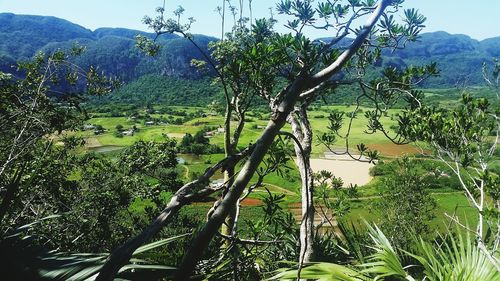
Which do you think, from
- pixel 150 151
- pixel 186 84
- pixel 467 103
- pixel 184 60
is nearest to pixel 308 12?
pixel 467 103

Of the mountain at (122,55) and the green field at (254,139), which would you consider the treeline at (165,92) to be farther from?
the green field at (254,139)

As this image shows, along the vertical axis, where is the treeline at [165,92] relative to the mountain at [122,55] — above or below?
below

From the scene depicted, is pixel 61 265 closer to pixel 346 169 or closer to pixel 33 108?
pixel 33 108

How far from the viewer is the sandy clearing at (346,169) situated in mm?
49281

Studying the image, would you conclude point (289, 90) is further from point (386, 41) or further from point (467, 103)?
point (467, 103)

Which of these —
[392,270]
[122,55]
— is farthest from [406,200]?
[122,55]

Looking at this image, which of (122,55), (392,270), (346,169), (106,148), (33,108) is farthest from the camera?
(122,55)

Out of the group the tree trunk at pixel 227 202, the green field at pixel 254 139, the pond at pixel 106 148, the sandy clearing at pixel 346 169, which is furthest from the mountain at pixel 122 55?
the tree trunk at pixel 227 202

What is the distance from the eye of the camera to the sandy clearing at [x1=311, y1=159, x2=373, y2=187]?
162 feet

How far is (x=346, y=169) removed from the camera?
53719mm

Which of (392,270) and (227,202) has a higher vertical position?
(227,202)

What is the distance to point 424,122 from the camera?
209 inches

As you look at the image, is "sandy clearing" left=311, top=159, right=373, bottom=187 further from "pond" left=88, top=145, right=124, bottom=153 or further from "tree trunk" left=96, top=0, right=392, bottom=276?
"tree trunk" left=96, top=0, right=392, bottom=276

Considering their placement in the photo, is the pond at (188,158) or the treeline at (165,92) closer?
the pond at (188,158)
